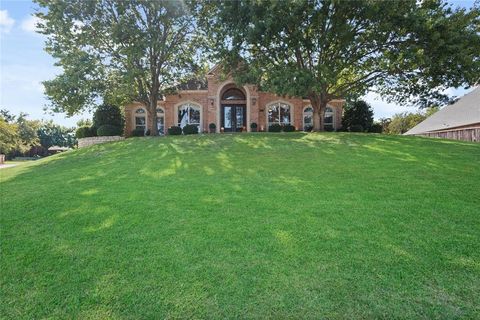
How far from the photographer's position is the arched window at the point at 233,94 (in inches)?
963

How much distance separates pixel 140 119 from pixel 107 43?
7228mm

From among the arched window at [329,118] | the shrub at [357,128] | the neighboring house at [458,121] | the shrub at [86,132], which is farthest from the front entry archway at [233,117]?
the neighboring house at [458,121]

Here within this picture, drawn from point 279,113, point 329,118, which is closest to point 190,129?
point 279,113

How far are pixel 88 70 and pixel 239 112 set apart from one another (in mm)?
10854

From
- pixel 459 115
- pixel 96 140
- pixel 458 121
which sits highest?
pixel 459 115

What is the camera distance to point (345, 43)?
16.9 metres

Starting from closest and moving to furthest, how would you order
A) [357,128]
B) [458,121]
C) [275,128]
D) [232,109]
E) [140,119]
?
[275,128], [357,128], [232,109], [140,119], [458,121]

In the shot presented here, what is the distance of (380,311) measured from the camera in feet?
10.2

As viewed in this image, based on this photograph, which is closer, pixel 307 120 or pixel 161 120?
pixel 307 120

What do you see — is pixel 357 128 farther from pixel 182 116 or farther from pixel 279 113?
pixel 182 116

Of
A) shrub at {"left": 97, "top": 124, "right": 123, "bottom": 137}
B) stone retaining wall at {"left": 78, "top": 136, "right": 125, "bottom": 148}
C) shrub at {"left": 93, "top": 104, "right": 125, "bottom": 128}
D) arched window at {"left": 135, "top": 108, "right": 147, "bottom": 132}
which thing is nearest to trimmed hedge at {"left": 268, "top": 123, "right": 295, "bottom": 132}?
arched window at {"left": 135, "top": 108, "right": 147, "bottom": 132}

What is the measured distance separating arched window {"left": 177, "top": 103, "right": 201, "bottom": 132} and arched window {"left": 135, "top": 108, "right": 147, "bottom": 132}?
283 cm

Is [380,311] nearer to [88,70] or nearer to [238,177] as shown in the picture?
[238,177]

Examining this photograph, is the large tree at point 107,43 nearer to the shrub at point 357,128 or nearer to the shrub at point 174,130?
the shrub at point 174,130
